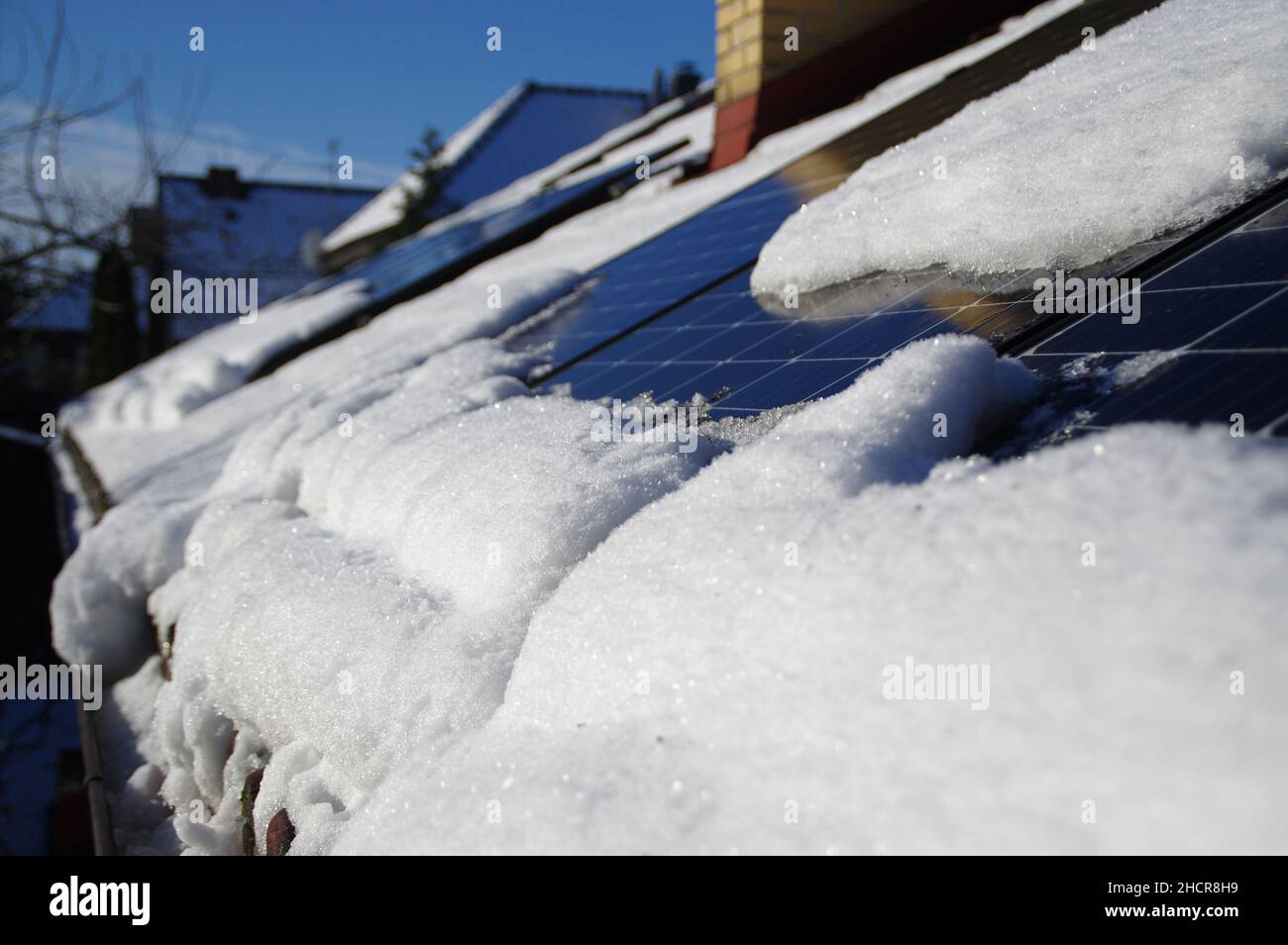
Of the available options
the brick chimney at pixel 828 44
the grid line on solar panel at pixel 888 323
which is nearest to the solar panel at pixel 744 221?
the grid line on solar panel at pixel 888 323

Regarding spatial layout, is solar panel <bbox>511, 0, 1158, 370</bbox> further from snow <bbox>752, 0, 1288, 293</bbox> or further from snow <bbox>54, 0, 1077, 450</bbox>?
snow <bbox>752, 0, 1288, 293</bbox>

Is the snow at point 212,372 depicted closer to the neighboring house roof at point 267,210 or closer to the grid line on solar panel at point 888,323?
the grid line on solar panel at point 888,323

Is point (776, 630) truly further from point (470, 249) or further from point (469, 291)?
point (470, 249)

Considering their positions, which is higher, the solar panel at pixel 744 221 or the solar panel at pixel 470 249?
the solar panel at pixel 470 249

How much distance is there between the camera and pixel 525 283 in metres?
4.75

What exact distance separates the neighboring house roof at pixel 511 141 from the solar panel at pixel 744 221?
1639 cm

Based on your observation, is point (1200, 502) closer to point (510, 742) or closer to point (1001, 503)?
point (1001, 503)

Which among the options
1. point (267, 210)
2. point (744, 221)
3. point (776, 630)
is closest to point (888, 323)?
point (776, 630)

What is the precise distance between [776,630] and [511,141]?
23.7 metres

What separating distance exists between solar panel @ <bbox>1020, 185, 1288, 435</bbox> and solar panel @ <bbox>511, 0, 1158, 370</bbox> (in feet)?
6.25

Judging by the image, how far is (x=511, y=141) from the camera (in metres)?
23.0

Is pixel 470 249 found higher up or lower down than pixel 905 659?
higher up

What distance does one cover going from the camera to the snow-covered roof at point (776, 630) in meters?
0.79
